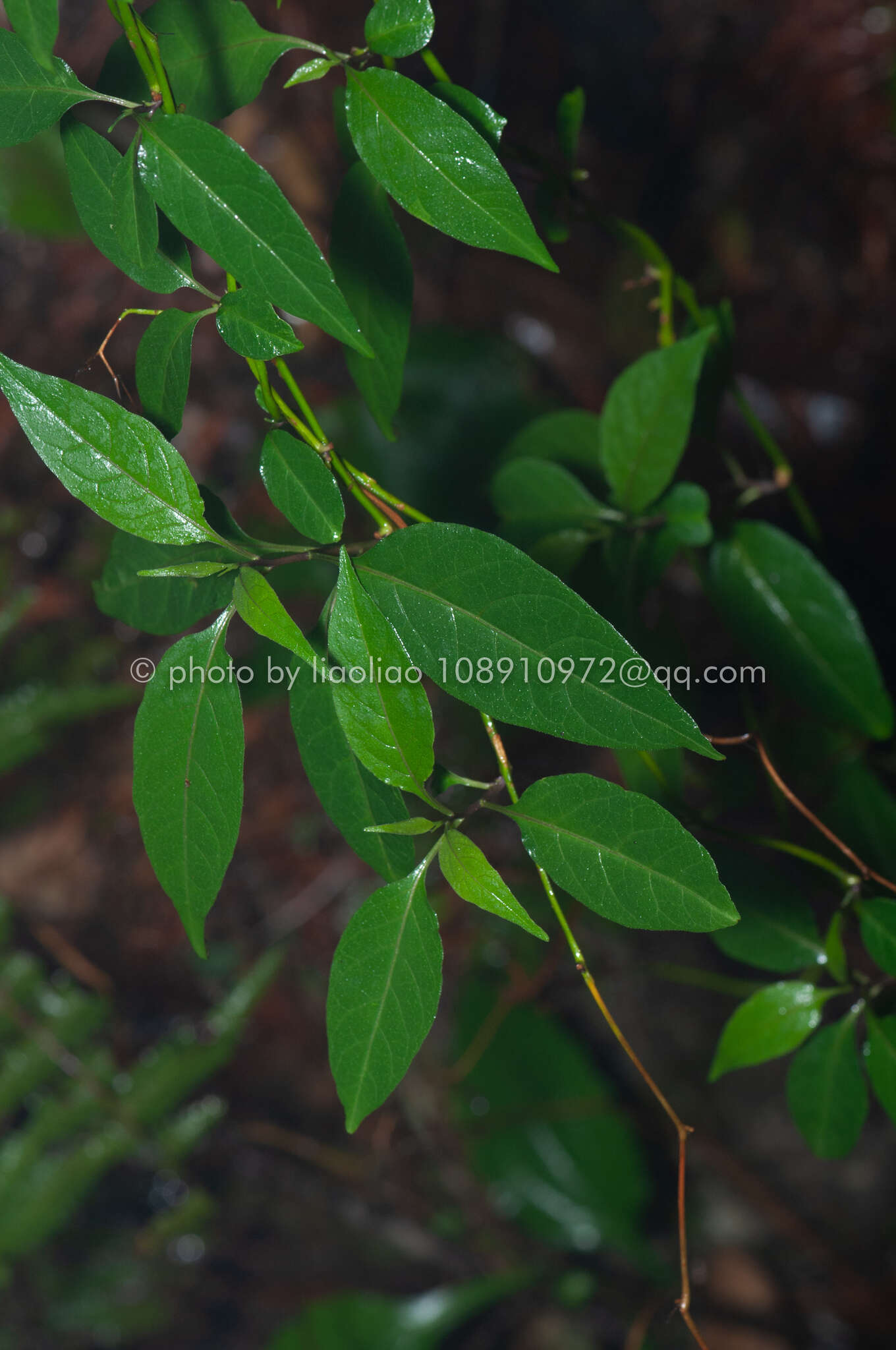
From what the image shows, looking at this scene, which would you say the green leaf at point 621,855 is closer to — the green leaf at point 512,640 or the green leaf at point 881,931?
the green leaf at point 512,640

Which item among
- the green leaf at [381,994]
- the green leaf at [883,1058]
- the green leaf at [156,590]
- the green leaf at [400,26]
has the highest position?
the green leaf at [400,26]

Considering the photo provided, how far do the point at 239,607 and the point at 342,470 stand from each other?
0.10 meters

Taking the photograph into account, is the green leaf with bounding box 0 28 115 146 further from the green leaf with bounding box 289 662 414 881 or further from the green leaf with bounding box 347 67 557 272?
the green leaf with bounding box 289 662 414 881

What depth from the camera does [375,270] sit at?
0.51 metres

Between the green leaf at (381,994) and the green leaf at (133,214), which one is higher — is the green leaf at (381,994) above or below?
below

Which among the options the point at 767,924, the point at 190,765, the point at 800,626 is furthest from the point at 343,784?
the point at 800,626

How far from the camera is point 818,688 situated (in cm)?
Answer: 67

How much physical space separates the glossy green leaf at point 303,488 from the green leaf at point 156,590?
1.9 inches

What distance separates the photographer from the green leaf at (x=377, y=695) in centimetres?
34

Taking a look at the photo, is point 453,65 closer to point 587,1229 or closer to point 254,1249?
point 587,1229

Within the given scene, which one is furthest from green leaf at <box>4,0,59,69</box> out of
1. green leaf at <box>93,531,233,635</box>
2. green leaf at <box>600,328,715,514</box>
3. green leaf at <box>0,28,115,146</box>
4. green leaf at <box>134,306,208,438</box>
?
green leaf at <box>600,328,715,514</box>

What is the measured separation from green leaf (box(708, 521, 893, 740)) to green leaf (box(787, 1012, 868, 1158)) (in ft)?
0.83

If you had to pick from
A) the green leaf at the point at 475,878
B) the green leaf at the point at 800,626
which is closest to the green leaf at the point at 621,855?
the green leaf at the point at 475,878

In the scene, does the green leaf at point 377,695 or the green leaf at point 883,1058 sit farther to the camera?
the green leaf at point 883,1058
